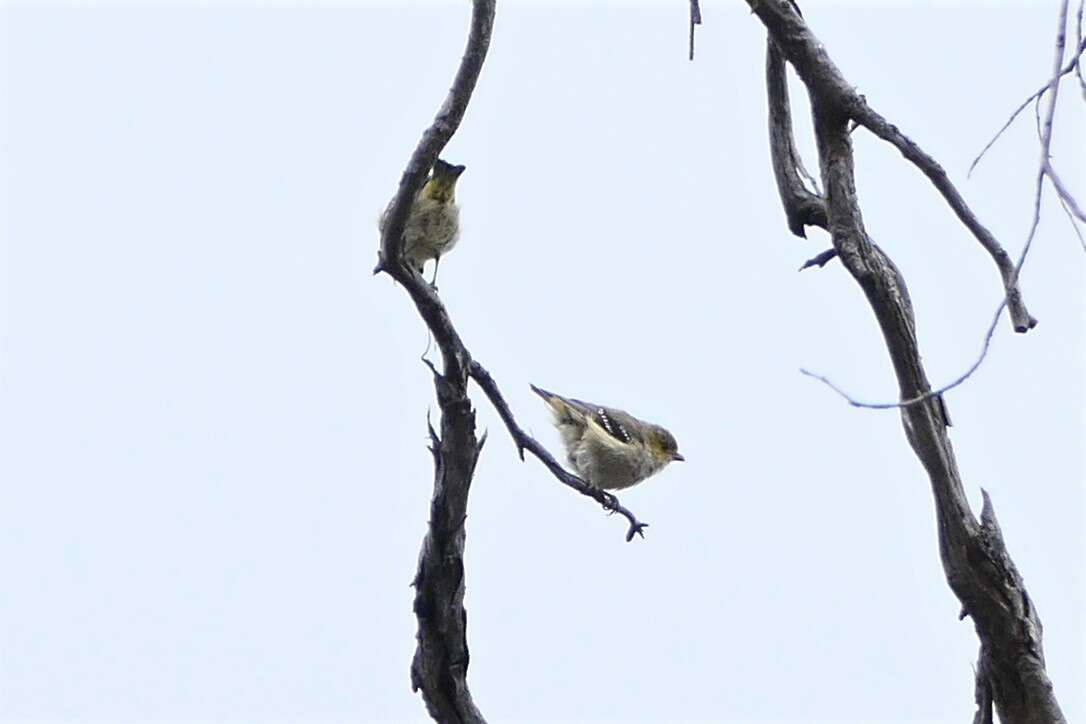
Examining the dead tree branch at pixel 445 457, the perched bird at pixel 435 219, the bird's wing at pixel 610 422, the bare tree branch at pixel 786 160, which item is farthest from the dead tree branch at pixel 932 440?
the bird's wing at pixel 610 422

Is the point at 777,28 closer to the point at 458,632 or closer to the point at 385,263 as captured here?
the point at 385,263

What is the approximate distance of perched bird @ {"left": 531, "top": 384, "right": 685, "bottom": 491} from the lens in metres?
8.20

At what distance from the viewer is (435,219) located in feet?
22.3

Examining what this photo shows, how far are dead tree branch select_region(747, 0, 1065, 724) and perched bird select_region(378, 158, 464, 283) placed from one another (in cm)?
276

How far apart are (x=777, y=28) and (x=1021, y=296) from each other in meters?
1.12

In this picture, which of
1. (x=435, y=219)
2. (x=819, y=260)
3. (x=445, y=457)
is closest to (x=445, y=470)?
(x=445, y=457)

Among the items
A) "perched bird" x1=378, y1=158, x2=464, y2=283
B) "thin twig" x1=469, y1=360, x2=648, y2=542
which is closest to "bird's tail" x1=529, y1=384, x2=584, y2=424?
"perched bird" x1=378, y1=158, x2=464, y2=283

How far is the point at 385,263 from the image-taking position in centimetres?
466

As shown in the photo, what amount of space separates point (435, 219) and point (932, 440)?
127 inches

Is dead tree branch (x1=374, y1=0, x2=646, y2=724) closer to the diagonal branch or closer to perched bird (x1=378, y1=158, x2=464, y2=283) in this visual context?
the diagonal branch

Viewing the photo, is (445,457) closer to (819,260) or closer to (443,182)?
(819,260)

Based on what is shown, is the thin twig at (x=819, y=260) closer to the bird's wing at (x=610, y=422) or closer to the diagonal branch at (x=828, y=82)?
the diagonal branch at (x=828, y=82)

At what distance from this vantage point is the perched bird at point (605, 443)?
323 inches

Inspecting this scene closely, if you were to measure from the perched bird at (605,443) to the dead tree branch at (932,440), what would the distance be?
3.83 metres
